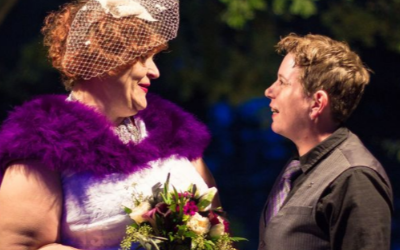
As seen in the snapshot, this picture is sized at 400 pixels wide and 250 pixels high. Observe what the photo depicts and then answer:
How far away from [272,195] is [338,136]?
390 millimetres

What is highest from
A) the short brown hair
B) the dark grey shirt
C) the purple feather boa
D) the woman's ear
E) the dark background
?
the short brown hair

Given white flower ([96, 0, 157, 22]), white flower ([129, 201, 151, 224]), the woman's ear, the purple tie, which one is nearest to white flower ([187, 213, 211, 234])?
white flower ([129, 201, 151, 224])

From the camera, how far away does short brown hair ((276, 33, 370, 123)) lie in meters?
3.39

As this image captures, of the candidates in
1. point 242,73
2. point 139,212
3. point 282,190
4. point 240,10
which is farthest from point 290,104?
point 242,73

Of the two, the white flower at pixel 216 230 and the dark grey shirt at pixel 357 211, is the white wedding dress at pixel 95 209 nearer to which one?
the white flower at pixel 216 230

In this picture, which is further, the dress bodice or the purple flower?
the dress bodice

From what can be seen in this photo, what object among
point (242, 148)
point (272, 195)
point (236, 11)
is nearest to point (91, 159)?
point (272, 195)

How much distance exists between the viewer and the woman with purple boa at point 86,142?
132 inches

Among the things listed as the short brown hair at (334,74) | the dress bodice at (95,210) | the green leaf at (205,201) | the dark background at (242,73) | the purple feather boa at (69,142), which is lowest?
the dark background at (242,73)

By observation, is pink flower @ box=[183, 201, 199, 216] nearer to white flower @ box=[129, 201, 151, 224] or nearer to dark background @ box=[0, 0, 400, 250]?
white flower @ box=[129, 201, 151, 224]

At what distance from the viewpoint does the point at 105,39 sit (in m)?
3.43

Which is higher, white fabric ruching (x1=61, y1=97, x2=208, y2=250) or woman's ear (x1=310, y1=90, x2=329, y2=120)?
woman's ear (x1=310, y1=90, x2=329, y2=120)

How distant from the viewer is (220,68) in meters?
5.93

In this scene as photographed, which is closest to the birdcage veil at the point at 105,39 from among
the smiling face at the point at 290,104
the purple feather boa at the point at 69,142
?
the purple feather boa at the point at 69,142
